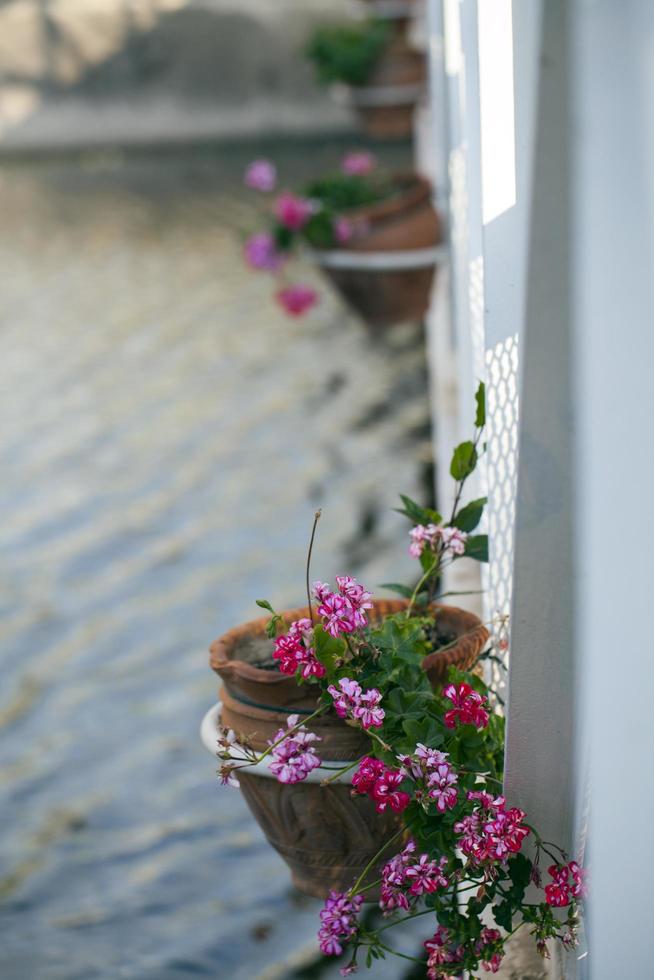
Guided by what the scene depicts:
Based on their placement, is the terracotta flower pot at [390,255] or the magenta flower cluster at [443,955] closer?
the magenta flower cluster at [443,955]

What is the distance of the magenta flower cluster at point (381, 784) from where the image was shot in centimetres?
187

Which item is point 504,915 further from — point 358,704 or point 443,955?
point 358,704

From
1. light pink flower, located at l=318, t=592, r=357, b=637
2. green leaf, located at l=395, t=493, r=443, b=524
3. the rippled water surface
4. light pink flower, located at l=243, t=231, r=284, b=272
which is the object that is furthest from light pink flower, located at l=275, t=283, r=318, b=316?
light pink flower, located at l=318, t=592, r=357, b=637

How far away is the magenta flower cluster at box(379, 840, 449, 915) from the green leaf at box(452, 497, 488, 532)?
0.57m

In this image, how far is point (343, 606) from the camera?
1976 mm

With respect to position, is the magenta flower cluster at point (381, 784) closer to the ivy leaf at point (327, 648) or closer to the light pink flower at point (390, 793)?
the light pink flower at point (390, 793)

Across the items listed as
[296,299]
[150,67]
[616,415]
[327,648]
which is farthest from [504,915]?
[150,67]

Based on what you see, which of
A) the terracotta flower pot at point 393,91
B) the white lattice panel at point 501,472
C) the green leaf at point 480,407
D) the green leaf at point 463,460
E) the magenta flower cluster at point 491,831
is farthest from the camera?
the terracotta flower pot at point 393,91

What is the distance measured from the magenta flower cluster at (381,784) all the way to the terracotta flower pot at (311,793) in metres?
0.27

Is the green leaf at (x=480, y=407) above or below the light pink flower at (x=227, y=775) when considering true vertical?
above

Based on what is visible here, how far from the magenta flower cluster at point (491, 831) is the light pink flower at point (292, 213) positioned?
4.04 meters

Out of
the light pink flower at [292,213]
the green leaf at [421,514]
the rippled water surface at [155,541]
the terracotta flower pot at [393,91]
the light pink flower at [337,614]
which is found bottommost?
the rippled water surface at [155,541]

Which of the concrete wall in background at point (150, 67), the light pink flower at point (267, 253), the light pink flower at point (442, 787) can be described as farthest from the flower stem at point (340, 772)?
the concrete wall in background at point (150, 67)

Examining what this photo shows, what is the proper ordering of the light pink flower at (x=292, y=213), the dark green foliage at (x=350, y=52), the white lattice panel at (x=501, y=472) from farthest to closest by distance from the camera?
the dark green foliage at (x=350, y=52) < the light pink flower at (x=292, y=213) < the white lattice panel at (x=501, y=472)
